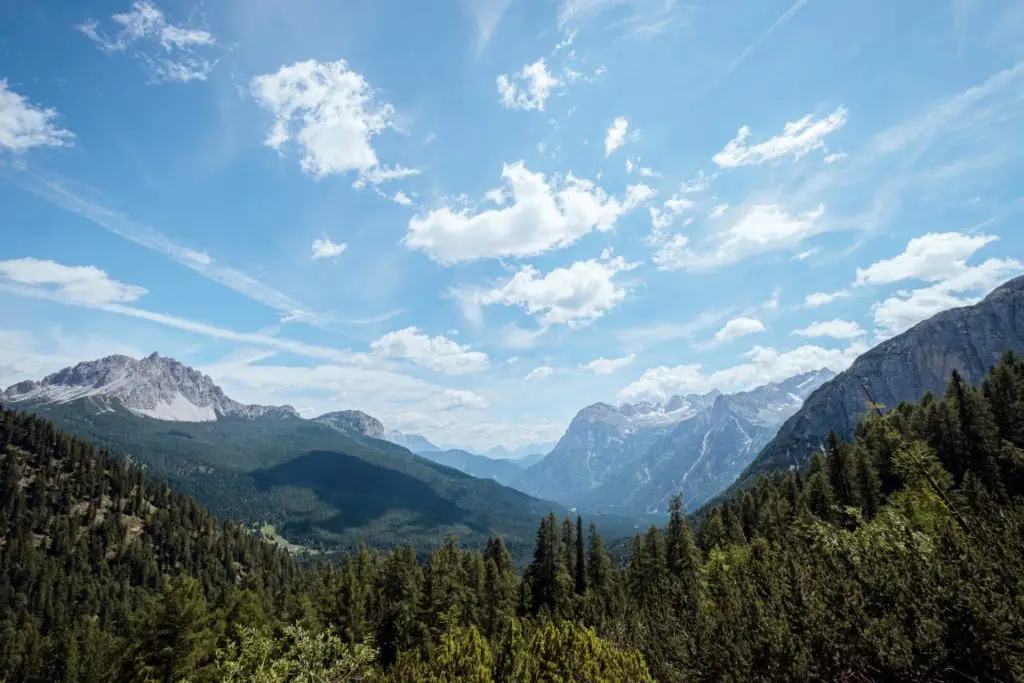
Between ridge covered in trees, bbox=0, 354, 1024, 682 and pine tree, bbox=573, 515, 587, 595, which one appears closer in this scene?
ridge covered in trees, bbox=0, 354, 1024, 682

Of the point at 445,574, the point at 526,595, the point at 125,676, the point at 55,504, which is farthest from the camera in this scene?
the point at 55,504

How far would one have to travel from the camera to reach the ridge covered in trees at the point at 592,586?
59.9 feet

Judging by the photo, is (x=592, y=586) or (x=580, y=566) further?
(x=580, y=566)

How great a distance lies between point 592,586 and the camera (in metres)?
79.8

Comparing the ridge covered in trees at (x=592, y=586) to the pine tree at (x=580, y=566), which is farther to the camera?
the pine tree at (x=580, y=566)

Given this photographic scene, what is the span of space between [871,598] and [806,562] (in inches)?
546

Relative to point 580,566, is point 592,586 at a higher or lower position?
lower

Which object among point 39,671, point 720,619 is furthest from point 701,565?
point 39,671

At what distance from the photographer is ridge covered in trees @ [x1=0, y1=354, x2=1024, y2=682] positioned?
18.3 m

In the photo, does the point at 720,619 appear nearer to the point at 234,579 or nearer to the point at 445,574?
the point at 445,574

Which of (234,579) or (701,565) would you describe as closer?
(701,565)

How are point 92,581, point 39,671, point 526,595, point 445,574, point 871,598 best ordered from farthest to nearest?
1. point 92,581
2. point 39,671
3. point 526,595
4. point 445,574
5. point 871,598

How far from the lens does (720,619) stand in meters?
32.7

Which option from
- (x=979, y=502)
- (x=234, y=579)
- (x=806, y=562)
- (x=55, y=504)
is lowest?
(x=234, y=579)
